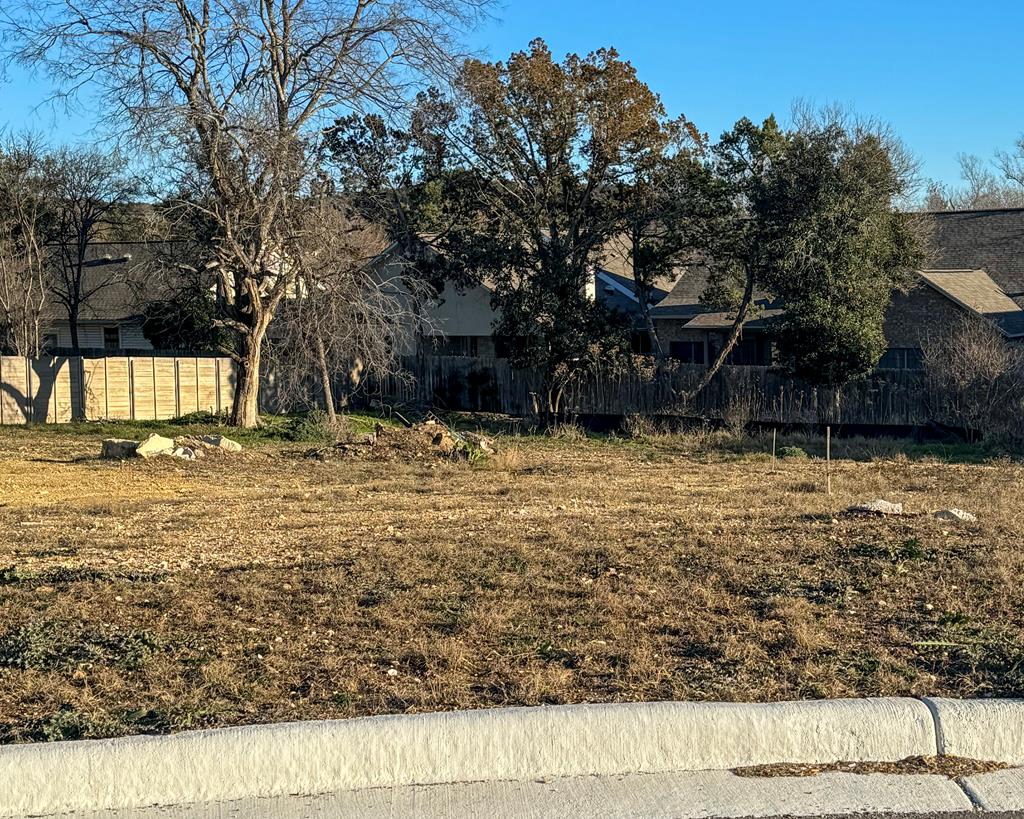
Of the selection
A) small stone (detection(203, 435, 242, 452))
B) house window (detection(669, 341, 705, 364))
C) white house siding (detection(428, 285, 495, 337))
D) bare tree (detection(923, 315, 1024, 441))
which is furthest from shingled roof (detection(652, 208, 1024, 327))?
small stone (detection(203, 435, 242, 452))

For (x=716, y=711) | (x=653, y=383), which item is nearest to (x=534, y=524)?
(x=716, y=711)

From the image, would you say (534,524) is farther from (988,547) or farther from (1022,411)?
(1022,411)

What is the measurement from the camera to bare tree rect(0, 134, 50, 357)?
116 ft

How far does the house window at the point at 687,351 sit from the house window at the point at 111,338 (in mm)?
23003

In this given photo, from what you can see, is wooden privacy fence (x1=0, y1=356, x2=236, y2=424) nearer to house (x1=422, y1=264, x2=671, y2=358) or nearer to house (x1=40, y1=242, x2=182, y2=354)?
house (x1=422, y1=264, x2=671, y2=358)

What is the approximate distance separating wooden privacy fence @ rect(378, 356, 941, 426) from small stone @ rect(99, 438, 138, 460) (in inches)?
391

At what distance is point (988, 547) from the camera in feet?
32.1

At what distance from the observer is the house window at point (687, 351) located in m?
34.7

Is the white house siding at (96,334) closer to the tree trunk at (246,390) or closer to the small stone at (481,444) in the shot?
the tree trunk at (246,390)

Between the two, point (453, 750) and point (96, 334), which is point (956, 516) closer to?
point (453, 750)

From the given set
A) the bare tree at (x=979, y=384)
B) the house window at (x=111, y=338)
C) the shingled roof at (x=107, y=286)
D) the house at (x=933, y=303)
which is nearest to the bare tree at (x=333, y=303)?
the house at (x=933, y=303)

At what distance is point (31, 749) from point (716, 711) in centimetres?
307

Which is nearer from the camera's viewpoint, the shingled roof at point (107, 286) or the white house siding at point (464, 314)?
the white house siding at point (464, 314)

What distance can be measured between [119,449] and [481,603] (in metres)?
14.2
